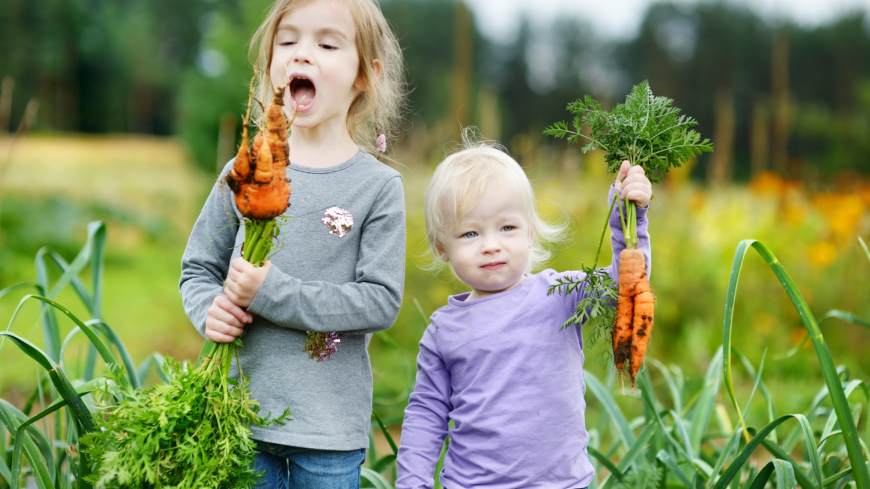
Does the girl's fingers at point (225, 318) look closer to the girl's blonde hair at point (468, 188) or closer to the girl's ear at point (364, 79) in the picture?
the girl's blonde hair at point (468, 188)

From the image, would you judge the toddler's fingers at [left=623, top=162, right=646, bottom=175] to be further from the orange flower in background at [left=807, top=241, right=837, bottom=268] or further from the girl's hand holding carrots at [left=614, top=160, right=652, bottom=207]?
the orange flower in background at [left=807, top=241, right=837, bottom=268]

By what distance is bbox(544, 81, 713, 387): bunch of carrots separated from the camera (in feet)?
4.36

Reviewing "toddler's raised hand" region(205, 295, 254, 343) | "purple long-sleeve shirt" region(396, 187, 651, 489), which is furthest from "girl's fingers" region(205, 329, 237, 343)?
"purple long-sleeve shirt" region(396, 187, 651, 489)

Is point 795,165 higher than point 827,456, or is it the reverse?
point 795,165

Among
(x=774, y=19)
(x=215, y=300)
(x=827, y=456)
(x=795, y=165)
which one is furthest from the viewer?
(x=774, y=19)

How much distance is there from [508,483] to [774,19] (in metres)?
26.2

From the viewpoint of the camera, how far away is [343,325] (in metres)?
1.40

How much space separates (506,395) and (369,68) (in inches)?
33.9

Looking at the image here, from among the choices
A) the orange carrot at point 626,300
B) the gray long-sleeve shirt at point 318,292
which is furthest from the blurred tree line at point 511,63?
the orange carrot at point 626,300

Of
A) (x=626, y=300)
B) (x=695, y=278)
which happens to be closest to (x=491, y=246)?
(x=626, y=300)

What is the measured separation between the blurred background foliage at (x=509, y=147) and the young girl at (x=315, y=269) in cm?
42

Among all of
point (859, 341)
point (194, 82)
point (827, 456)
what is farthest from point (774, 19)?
point (827, 456)

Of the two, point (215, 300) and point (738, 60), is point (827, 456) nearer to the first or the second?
point (215, 300)

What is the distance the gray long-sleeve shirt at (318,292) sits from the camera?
4.55 feet
